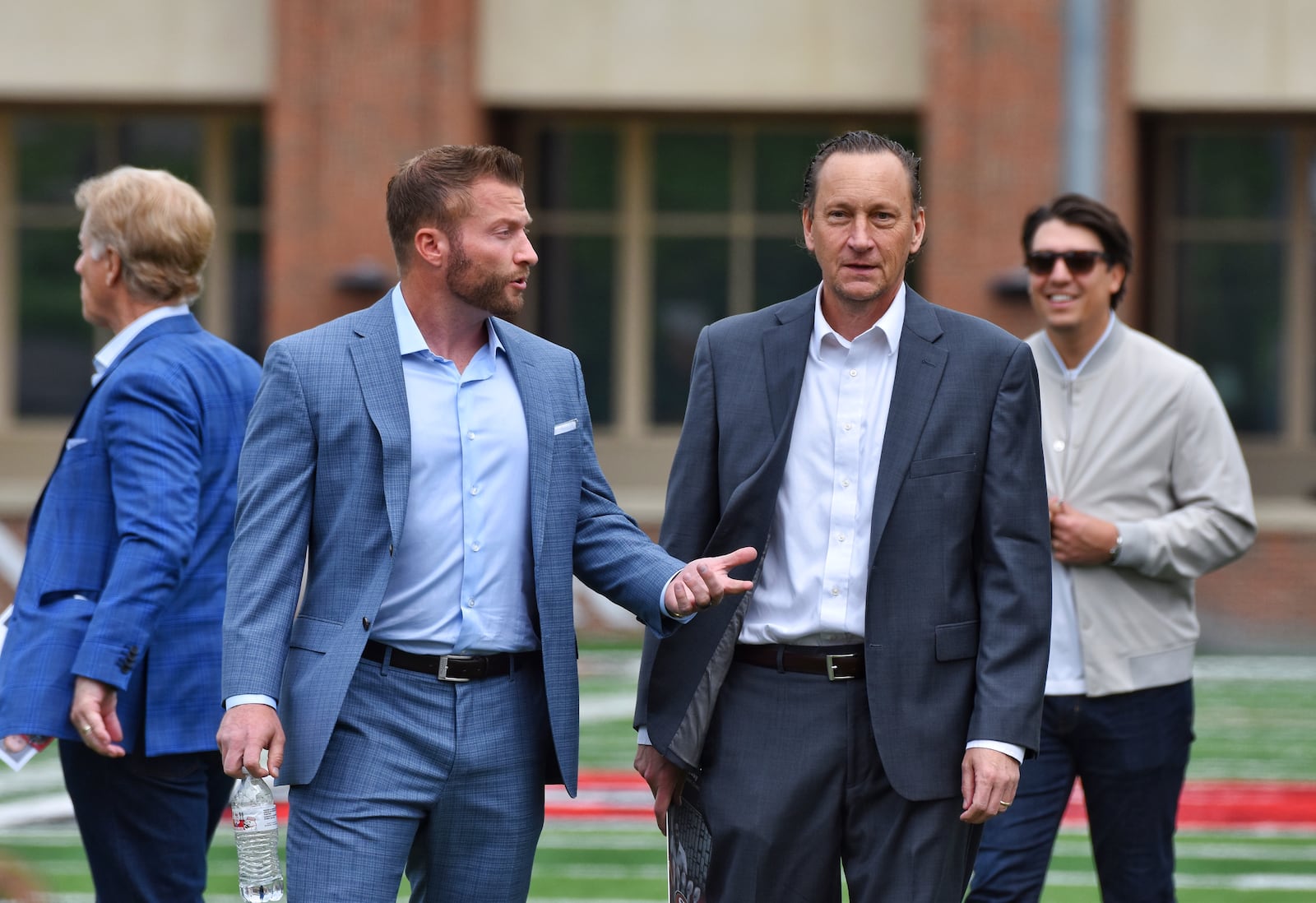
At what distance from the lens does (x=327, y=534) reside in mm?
3732

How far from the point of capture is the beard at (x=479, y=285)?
12.4 feet

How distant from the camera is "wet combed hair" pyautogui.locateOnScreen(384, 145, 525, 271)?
3781mm

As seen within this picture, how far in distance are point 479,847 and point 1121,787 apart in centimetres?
196

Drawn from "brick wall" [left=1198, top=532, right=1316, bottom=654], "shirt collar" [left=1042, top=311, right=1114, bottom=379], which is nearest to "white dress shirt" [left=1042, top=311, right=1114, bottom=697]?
"shirt collar" [left=1042, top=311, right=1114, bottom=379]

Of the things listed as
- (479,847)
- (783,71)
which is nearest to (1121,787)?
(479,847)

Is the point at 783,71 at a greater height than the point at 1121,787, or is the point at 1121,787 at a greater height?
the point at 783,71

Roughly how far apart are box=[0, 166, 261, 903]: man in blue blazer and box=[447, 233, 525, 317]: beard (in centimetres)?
108

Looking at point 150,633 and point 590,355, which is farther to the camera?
point 590,355

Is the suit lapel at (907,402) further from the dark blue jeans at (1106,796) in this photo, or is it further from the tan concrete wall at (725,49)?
the tan concrete wall at (725,49)

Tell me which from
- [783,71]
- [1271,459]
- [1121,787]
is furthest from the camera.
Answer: [1271,459]

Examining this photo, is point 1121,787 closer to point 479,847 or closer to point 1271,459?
point 479,847

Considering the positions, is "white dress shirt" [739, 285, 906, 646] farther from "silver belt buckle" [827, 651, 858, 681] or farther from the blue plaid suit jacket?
the blue plaid suit jacket

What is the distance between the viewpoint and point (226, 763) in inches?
140

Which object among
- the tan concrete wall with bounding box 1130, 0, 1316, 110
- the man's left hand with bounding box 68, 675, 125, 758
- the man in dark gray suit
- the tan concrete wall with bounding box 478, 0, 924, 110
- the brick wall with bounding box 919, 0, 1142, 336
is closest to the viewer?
the man in dark gray suit
